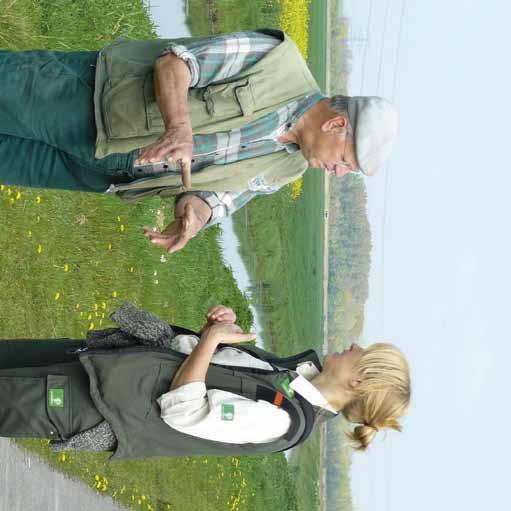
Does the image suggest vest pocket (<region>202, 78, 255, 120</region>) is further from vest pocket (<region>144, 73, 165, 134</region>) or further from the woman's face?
the woman's face

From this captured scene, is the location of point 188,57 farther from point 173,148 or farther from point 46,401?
point 46,401

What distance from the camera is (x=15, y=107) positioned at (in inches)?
115

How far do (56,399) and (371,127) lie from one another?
5.82 feet

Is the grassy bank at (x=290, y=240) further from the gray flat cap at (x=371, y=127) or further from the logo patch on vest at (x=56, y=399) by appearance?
the logo patch on vest at (x=56, y=399)

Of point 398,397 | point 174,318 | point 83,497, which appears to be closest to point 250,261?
point 174,318

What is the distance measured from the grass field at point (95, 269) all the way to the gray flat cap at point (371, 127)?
3235 millimetres

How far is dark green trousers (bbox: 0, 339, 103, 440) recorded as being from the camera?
3.14m

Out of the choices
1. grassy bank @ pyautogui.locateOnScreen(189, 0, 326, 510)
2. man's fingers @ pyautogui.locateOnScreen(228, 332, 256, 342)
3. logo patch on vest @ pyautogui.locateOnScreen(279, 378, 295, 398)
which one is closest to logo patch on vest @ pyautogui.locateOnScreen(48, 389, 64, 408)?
man's fingers @ pyautogui.locateOnScreen(228, 332, 256, 342)

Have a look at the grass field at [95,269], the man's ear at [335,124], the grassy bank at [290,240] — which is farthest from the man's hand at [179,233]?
the grassy bank at [290,240]

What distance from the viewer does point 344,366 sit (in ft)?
11.2

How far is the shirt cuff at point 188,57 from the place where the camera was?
8.78 feet

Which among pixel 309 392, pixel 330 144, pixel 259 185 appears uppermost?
pixel 330 144

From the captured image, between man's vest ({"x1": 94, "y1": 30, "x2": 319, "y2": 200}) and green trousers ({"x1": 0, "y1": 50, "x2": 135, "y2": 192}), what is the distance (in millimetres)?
95

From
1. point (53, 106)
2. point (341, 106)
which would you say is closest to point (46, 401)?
point (53, 106)
